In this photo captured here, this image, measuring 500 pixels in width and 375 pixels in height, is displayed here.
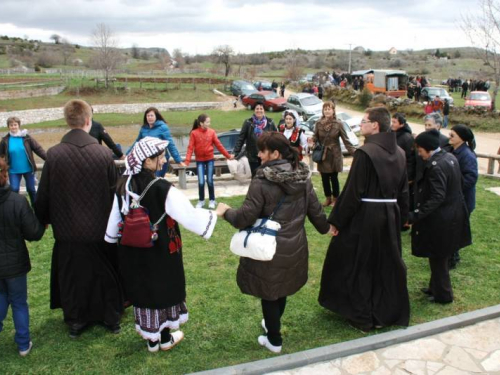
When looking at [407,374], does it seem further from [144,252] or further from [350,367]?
[144,252]

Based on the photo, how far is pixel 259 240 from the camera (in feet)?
11.3

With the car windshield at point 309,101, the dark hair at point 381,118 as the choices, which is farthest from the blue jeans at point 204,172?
the car windshield at point 309,101

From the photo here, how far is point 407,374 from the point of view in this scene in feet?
12.1

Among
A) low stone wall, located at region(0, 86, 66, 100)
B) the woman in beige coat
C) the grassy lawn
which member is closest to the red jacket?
the woman in beige coat

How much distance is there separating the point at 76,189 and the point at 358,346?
2776 mm

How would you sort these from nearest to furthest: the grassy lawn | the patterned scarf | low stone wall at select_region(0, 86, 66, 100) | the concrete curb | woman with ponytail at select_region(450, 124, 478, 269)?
the concrete curb, the grassy lawn, woman with ponytail at select_region(450, 124, 478, 269), the patterned scarf, low stone wall at select_region(0, 86, 66, 100)

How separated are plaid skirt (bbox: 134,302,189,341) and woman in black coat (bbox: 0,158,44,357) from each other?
98 centimetres

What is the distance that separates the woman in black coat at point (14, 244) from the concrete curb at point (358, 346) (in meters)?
1.65

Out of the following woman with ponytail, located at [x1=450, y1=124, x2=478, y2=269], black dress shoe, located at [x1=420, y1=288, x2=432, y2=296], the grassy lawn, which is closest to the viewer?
the grassy lawn

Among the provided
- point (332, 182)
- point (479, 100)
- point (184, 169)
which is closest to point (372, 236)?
point (332, 182)

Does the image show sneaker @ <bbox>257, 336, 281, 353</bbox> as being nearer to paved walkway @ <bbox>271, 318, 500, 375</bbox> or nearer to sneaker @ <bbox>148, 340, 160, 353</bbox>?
paved walkway @ <bbox>271, 318, 500, 375</bbox>

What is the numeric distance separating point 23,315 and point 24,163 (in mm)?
4686

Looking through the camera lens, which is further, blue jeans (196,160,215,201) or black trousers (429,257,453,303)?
blue jeans (196,160,215,201)

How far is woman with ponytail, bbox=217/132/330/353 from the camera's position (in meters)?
3.49
